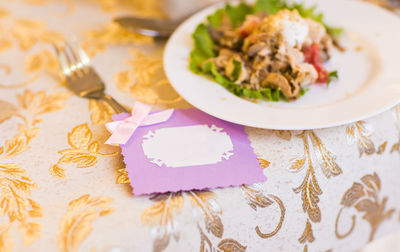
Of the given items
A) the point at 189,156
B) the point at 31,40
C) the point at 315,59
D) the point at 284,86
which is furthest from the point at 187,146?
the point at 31,40

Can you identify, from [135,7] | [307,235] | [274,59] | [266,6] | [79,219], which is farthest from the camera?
[135,7]

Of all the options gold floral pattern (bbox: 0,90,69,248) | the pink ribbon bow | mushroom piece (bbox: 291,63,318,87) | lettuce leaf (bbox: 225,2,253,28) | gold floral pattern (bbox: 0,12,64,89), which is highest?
mushroom piece (bbox: 291,63,318,87)

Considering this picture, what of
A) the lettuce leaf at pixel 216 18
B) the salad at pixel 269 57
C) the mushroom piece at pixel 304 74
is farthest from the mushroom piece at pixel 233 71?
the lettuce leaf at pixel 216 18

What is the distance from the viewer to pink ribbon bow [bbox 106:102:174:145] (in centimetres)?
75

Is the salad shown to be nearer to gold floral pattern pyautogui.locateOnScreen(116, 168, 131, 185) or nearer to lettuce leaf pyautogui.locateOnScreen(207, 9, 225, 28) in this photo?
lettuce leaf pyautogui.locateOnScreen(207, 9, 225, 28)

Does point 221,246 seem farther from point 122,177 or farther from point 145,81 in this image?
A: point 145,81

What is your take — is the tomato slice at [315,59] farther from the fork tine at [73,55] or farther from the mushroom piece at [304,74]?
the fork tine at [73,55]

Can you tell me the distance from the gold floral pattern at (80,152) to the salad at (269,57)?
0.90ft

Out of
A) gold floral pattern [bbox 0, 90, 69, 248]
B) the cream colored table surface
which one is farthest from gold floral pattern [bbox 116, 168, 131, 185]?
gold floral pattern [bbox 0, 90, 69, 248]

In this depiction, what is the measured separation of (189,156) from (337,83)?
1.25 feet

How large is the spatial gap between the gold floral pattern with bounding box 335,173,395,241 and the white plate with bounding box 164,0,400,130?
0.48 feet

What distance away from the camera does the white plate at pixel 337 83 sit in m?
0.74

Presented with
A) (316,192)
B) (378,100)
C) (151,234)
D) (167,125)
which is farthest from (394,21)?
(151,234)

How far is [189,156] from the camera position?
0.71 m
